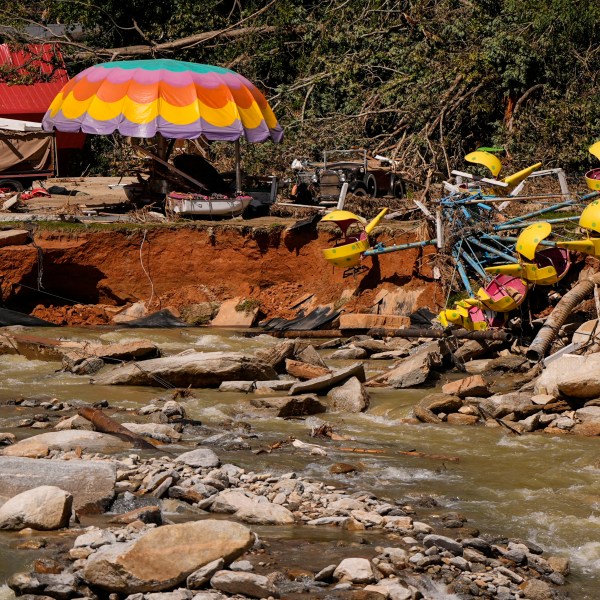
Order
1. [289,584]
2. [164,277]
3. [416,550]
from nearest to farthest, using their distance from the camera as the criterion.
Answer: [289,584], [416,550], [164,277]

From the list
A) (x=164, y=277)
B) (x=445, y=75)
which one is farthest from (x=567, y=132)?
(x=164, y=277)

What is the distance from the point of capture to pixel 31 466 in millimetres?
9000

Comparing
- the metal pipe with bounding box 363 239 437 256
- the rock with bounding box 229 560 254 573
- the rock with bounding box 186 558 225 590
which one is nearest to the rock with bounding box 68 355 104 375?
the metal pipe with bounding box 363 239 437 256

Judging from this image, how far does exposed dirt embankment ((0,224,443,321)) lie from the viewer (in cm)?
1981

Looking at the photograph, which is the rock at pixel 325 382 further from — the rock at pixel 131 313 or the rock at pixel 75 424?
the rock at pixel 131 313

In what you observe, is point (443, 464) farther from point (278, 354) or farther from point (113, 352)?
point (113, 352)

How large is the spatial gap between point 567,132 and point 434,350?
9962mm

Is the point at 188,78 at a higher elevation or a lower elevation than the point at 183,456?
higher

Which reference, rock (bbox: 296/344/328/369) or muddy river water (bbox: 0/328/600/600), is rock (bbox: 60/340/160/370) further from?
rock (bbox: 296/344/328/369)

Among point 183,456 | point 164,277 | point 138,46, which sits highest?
point 138,46

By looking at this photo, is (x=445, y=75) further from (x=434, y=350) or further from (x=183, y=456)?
(x=183, y=456)

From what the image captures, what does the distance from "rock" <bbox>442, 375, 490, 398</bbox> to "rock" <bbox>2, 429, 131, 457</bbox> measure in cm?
426

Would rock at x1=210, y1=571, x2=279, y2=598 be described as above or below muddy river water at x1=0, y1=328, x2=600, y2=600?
above

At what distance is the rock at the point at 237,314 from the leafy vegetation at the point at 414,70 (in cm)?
449
